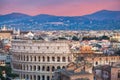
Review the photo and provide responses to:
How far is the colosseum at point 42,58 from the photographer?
55.3 metres

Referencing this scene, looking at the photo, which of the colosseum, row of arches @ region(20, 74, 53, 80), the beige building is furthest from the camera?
the colosseum

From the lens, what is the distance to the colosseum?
55.3 metres

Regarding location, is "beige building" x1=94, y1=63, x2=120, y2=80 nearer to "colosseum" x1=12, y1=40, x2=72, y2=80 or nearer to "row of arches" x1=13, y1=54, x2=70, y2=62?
"colosseum" x1=12, y1=40, x2=72, y2=80

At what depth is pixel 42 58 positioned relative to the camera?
183ft

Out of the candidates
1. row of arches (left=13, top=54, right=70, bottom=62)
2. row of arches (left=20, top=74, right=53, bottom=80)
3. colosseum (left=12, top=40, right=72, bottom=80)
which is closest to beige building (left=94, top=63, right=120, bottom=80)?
Answer: colosseum (left=12, top=40, right=72, bottom=80)

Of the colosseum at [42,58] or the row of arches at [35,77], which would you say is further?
the colosseum at [42,58]

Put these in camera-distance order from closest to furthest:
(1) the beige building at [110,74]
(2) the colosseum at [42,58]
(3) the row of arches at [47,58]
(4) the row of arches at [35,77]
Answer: (1) the beige building at [110,74], (4) the row of arches at [35,77], (2) the colosseum at [42,58], (3) the row of arches at [47,58]

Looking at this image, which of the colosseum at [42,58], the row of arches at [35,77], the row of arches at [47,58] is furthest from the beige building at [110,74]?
the row of arches at [47,58]

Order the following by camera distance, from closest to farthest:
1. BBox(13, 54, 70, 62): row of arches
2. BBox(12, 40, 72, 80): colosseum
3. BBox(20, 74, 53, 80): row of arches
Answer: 1. BBox(20, 74, 53, 80): row of arches
2. BBox(12, 40, 72, 80): colosseum
3. BBox(13, 54, 70, 62): row of arches

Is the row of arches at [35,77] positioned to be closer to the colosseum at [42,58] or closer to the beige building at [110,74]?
the colosseum at [42,58]

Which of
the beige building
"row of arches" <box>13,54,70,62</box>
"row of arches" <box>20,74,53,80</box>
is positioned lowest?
"row of arches" <box>20,74,53,80</box>

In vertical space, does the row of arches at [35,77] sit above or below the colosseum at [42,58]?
below

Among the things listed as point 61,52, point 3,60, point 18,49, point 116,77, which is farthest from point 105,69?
point 3,60

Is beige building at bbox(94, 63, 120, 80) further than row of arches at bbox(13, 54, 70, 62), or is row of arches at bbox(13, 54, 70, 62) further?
row of arches at bbox(13, 54, 70, 62)
